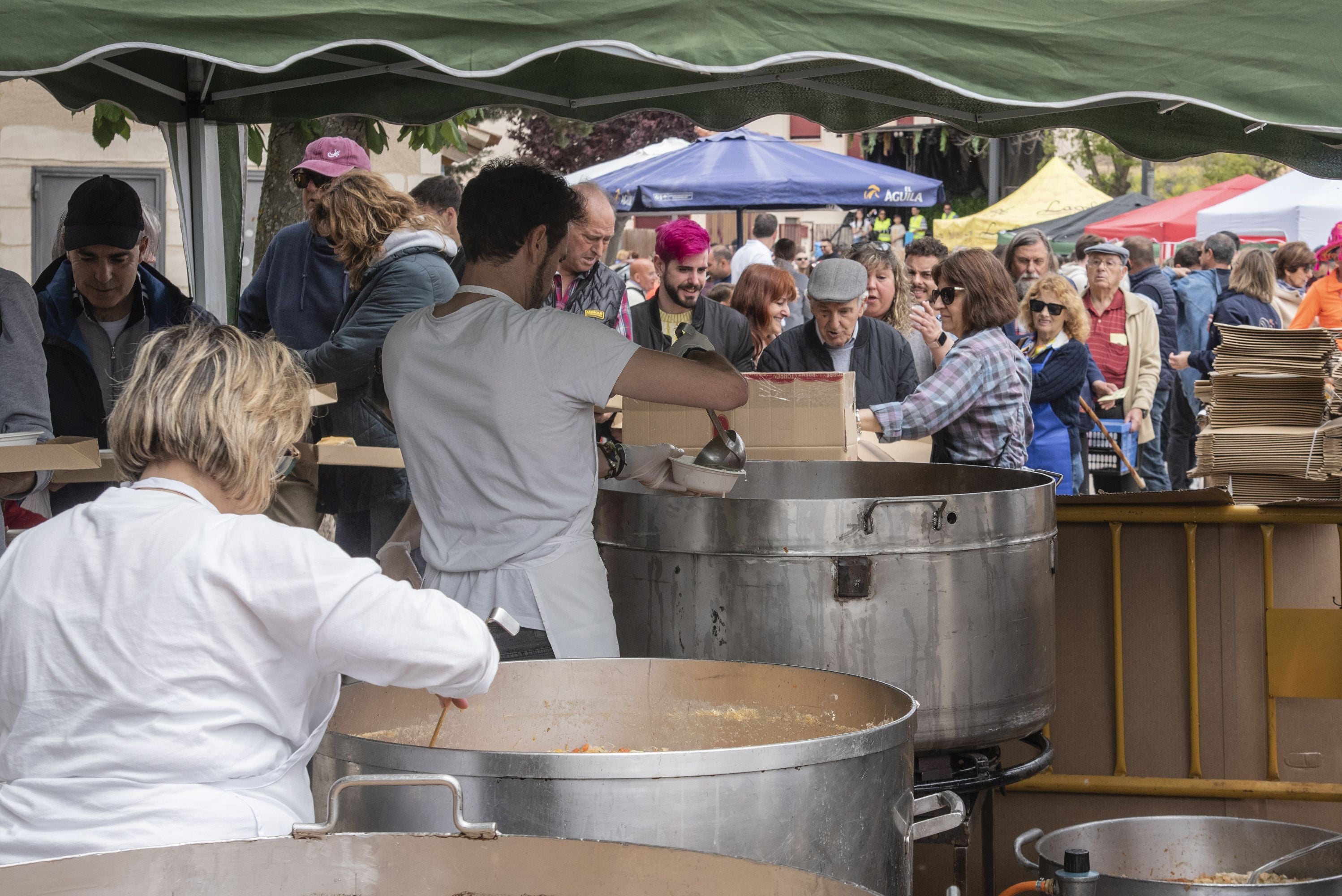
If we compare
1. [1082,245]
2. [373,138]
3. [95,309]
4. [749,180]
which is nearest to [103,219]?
[95,309]

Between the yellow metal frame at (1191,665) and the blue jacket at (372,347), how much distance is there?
226 centimetres

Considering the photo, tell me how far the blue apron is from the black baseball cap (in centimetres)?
399

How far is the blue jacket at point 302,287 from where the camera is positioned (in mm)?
5492

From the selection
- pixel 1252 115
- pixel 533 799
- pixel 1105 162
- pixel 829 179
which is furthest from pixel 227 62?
pixel 1105 162

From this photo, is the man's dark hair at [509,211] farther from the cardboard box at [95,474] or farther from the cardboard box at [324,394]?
the cardboard box at [95,474]

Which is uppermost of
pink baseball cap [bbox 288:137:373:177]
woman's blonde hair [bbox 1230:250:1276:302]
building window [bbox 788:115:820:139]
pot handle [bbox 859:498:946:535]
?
building window [bbox 788:115:820:139]

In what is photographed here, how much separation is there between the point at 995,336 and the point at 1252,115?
7.59 feet

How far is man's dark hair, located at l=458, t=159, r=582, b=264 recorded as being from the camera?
9.73 ft

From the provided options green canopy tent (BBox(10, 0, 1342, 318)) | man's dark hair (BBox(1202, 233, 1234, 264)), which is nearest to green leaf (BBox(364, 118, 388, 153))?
green canopy tent (BBox(10, 0, 1342, 318))

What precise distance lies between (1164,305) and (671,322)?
5.25 metres

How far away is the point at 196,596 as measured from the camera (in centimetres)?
175

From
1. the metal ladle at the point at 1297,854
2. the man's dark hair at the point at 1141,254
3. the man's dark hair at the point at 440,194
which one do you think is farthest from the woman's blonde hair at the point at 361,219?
the man's dark hair at the point at 1141,254

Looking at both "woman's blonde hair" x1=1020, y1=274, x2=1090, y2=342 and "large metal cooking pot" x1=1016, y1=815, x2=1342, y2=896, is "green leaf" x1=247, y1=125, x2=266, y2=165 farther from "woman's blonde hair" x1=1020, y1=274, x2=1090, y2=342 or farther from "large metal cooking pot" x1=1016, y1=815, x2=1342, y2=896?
"large metal cooking pot" x1=1016, y1=815, x2=1342, y2=896

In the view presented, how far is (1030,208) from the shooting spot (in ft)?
64.8
